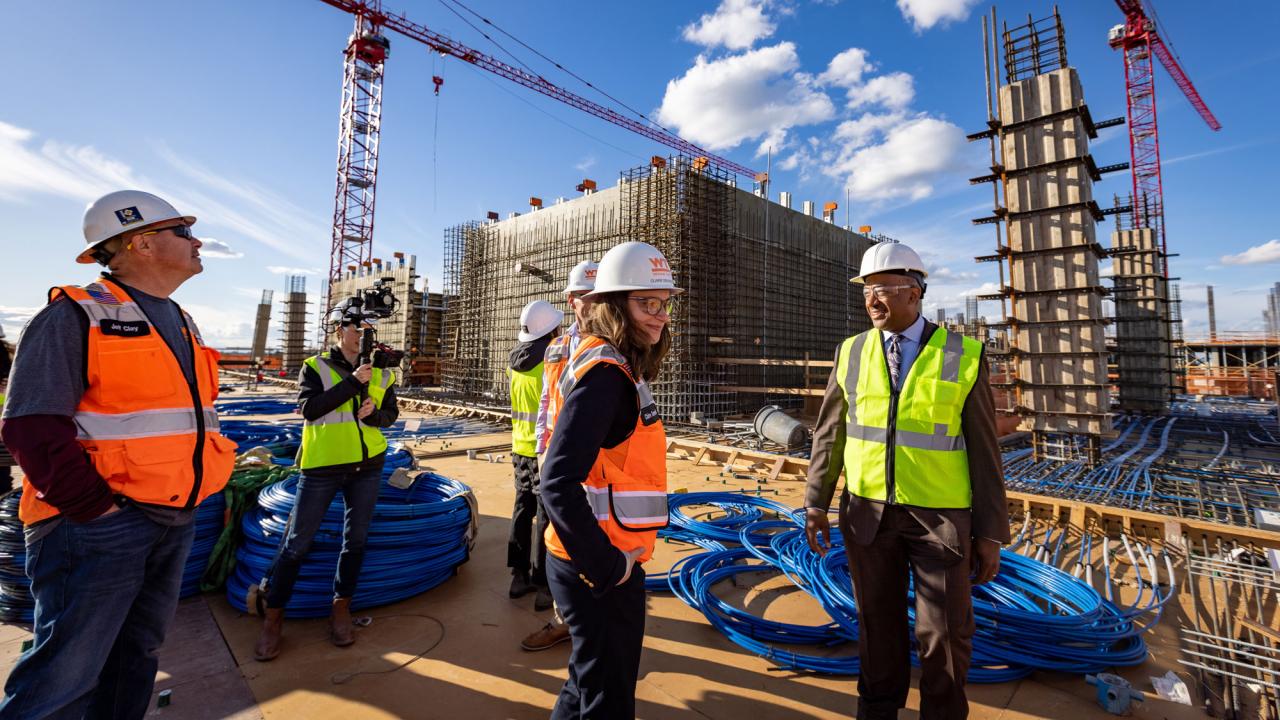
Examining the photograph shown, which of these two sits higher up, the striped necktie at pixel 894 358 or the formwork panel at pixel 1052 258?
the formwork panel at pixel 1052 258

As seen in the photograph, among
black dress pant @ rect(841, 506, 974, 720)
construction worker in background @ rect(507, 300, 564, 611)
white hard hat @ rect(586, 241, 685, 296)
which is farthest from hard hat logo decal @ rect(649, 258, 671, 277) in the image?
construction worker in background @ rect(507, 300, 564, 611)

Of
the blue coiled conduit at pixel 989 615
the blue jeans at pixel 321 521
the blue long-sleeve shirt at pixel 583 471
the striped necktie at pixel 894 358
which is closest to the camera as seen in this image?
the blue long-sleeve shirt at pixel 583 471

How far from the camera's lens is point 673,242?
14953mm

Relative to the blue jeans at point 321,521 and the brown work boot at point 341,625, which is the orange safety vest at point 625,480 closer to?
the blue jeans at point 321,521

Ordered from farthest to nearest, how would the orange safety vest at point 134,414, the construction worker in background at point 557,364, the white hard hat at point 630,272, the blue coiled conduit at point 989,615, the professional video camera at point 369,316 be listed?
the professional video camera at point 369,316 → the blue coiled conduit at point 989,615 → the construction worker in background at point 557,364 → the white hard hat at point 630,272 → the orange safety vest at point 134,414

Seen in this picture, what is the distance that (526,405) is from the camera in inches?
155

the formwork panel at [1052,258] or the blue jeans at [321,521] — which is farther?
the formwork panel at [1052,258]

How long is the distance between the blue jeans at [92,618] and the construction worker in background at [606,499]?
1552 millimetres

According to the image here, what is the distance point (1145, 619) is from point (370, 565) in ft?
17.8

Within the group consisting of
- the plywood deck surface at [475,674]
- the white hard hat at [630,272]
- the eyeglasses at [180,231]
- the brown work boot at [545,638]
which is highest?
the eyeglasses at [180,231]

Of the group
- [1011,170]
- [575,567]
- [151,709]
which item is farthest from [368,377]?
[1011,170]

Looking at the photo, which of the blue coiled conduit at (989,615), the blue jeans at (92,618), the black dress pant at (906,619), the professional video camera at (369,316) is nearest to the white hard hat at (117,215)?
the blue jeans at (92,618)

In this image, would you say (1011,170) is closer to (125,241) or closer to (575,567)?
(575,567)

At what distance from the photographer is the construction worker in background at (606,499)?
1.58m
